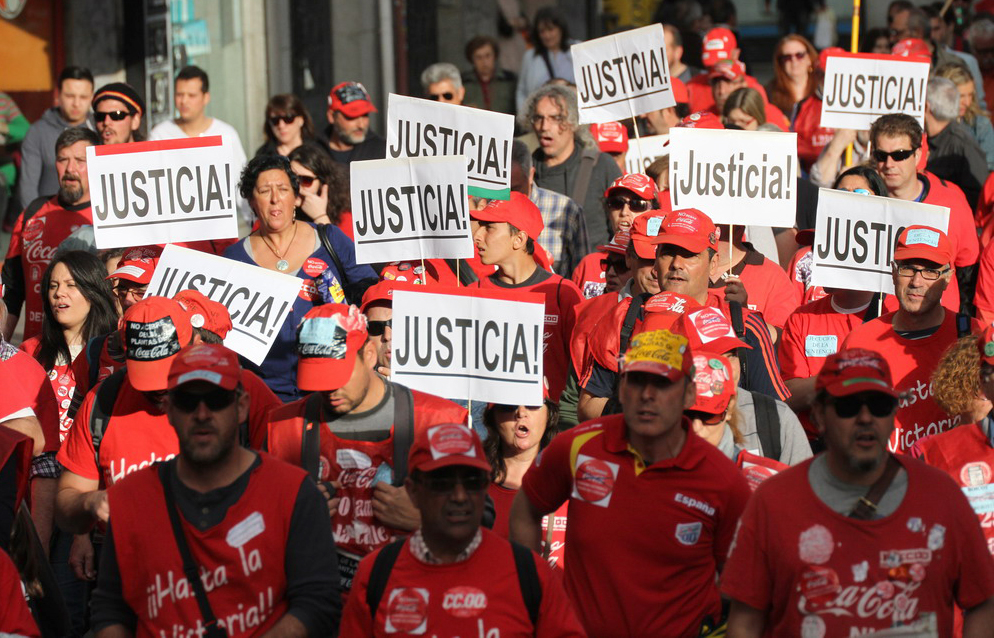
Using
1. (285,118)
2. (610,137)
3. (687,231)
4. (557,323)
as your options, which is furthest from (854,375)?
(285,118)

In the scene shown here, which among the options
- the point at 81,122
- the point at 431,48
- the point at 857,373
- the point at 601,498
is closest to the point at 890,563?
the point at 857,373

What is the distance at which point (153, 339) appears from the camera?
5730 millimetres

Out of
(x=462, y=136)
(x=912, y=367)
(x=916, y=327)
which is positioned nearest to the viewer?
(x=912, y=367)

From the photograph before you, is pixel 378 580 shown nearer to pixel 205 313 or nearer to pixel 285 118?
pixel 205 313

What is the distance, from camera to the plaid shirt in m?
9.55

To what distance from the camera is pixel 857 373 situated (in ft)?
15.0

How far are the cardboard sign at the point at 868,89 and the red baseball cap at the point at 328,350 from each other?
17.6 feet

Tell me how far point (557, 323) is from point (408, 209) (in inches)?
39.7

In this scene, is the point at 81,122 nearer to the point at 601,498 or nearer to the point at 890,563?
the point at 601,498

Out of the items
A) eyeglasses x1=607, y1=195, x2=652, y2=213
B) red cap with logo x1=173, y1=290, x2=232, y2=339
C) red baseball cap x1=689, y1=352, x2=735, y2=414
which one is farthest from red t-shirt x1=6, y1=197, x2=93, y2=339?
red baseball cap x1=689, y1=352, x2=735, y2=414

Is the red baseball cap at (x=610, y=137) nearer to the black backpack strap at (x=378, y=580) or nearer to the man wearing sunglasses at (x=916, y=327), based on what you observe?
the man wearing sunglasses at (x=916, y=327)

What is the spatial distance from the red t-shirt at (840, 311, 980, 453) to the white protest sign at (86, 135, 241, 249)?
137 inches

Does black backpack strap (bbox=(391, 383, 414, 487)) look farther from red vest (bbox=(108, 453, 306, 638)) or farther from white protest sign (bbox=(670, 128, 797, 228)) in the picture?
white protest sign (bbox=(670, 128, 797, 228))

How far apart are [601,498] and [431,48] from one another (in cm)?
1306
